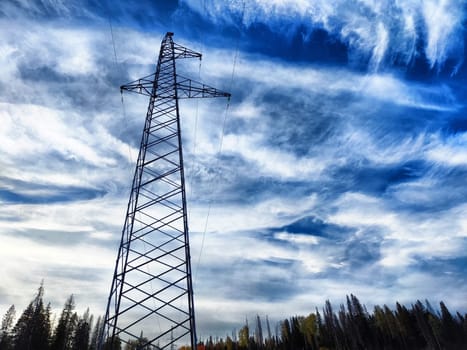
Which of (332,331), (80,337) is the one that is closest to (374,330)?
(332,331)

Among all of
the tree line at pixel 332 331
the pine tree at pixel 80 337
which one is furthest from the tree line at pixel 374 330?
the pine tree at pixel 80 337

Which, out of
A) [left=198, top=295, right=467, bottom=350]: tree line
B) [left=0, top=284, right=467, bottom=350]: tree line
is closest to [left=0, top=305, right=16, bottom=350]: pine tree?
[left=0, top=284, right=467, bottom=350]: tree line

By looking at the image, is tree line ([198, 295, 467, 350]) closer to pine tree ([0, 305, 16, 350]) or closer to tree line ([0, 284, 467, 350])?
tree line ([0, 284, 467, 350])

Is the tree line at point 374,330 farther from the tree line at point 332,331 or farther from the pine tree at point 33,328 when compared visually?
the pine tree at point 33,328

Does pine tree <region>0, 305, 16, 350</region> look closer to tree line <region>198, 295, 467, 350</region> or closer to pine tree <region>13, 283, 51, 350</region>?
pine tree <region>13, 283, 51, 350</region>

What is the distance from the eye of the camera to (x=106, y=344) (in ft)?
29.2

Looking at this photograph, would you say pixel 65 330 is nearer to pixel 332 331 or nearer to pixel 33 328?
pixel 33 328

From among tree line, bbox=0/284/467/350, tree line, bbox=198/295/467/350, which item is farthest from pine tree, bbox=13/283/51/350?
tree line, bbox=198/295/467/350

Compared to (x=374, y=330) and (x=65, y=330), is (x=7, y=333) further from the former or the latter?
(x=374, y=330)

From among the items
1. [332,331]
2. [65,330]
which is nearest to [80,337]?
[65,330]

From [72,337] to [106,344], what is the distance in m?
72.5

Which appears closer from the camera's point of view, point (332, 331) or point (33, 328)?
point (33, 328)

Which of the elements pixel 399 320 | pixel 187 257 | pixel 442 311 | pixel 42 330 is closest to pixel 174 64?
pixel 187 257

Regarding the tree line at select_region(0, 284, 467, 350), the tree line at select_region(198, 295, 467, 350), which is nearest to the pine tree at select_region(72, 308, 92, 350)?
the tree line at select_region(0, 284, 467, 350)
